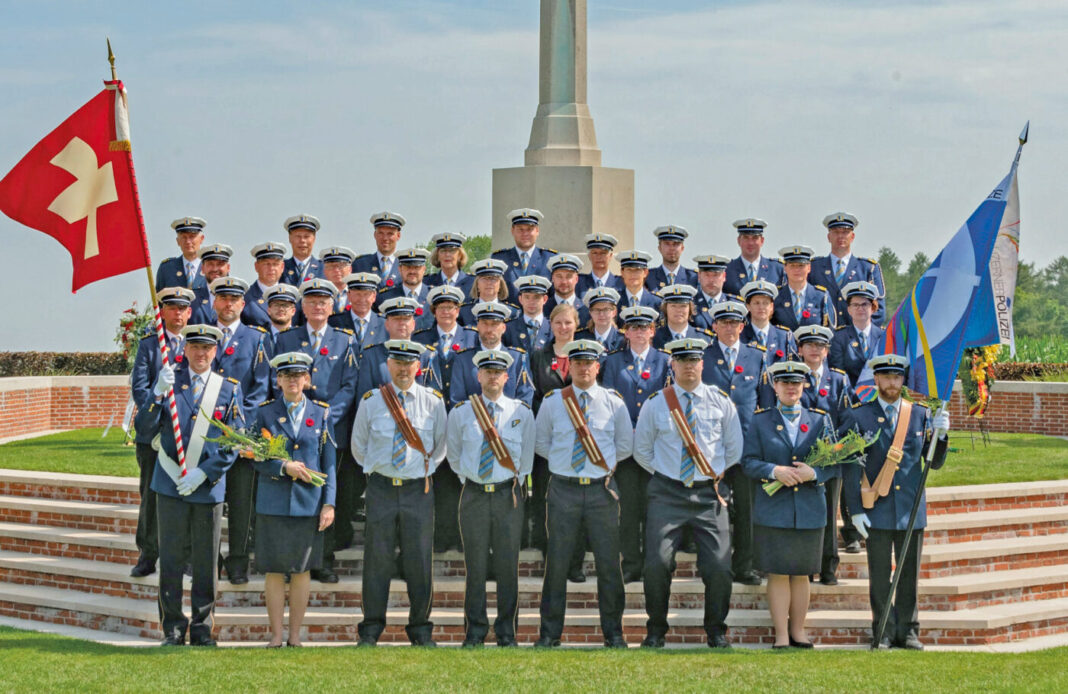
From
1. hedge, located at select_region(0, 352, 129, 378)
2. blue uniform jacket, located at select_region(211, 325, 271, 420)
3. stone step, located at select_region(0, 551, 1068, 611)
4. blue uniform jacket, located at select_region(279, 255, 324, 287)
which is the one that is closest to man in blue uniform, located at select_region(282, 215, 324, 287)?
blue uniform jacket, located at select_region(279, 255, 324, 287)

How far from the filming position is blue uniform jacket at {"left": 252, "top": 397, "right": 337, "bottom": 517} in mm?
9234

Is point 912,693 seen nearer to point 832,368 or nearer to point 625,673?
point 625,673

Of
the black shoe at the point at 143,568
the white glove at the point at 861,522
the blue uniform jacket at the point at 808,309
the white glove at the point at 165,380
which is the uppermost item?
the blue uniform jacket at the point at 808,309

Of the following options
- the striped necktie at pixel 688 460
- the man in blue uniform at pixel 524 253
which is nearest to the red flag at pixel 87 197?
the man in blue uniform at pixel 524 253

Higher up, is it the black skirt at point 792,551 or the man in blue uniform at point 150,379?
the man in blue uniform at point 150,379

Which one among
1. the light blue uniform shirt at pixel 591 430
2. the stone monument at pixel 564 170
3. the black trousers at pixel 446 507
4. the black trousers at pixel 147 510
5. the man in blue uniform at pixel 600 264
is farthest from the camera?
the stone monument at pixel 564 170

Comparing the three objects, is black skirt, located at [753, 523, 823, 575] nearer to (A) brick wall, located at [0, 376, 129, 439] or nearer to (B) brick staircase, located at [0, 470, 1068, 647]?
(B) brick staircase, located at [0, 470, 1068, 647]

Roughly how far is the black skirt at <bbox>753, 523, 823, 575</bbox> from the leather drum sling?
0.43m

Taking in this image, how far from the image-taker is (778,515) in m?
9.38

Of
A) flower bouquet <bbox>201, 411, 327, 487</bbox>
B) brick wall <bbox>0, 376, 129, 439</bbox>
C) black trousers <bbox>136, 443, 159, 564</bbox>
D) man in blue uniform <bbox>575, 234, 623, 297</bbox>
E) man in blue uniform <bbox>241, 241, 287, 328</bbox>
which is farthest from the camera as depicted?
brick wall <bbox>0, 376, 129, 439</bbox>

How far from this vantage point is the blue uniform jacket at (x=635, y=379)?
998 centimetres

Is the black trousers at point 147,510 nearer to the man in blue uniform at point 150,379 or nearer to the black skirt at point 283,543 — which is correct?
the man in blue uniform at point 150,379

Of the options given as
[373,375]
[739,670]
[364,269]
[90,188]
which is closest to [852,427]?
[739,670]

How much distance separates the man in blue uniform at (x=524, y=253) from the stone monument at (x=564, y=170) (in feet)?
11.3
